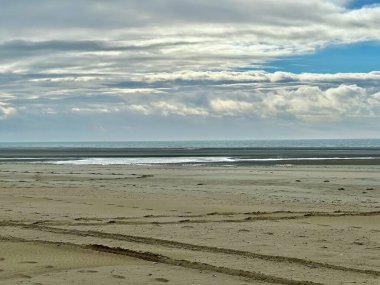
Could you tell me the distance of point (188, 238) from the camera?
1259 cm

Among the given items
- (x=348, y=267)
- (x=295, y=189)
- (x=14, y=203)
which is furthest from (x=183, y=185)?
(x=348, y=267)

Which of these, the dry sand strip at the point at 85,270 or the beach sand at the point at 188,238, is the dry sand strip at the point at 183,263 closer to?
the beach sand at the point at 188,238

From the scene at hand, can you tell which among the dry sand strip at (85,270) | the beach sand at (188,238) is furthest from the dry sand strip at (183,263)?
the dry sand strip at (85,270)

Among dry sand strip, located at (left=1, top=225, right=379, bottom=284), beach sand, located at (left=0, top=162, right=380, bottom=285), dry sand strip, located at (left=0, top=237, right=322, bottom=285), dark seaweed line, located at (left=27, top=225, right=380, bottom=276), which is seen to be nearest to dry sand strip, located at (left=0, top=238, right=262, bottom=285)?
beach sand, located at (left=0, top=162, right=380, bottom=285)

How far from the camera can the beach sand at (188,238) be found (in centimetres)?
925

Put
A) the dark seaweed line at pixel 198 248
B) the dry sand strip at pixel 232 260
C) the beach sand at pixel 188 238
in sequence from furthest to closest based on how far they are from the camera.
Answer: the dark seaweed line at pixel 198 248
the beach sand at pixel 188 238
the dry sand strip at pixel 232 260

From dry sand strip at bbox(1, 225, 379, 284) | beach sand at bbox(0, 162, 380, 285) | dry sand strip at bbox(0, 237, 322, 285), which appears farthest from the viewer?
beach sand at bbox(0, 162, 380, 285)

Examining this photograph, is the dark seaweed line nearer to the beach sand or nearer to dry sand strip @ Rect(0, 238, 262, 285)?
the beach sand

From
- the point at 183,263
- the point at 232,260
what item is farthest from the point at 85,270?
the point at 232,260

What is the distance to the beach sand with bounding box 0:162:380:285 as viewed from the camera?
30.3ft

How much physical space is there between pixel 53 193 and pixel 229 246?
1424 cm

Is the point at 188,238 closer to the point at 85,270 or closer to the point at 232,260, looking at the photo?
the point at 232,260

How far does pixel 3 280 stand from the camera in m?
8.62

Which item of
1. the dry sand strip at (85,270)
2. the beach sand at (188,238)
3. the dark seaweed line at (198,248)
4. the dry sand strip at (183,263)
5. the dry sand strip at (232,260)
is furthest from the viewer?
the dark seaweed line at (198,248)
